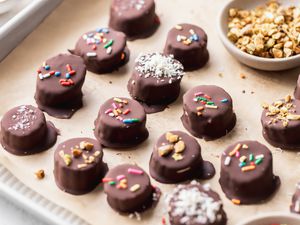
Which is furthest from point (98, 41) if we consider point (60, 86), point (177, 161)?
point (177, 161)

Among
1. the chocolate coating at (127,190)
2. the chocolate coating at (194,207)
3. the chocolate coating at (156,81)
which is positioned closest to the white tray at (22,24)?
the chocolate coating at (156,81)

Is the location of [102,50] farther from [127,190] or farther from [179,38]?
[127,190]

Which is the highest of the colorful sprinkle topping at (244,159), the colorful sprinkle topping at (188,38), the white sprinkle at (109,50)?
the white sprinkle at (109,50)

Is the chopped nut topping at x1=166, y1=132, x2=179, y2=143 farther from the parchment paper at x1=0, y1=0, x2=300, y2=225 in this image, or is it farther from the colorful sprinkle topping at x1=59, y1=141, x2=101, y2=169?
the colorful sprinkle topping at x1=59, y1=141, x2=101, y2=169

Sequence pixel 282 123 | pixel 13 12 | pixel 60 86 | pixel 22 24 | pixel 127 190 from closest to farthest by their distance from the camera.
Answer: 1. pixel 127 190
2. pixel 282 123
3. pixel 60 86
4. pixel 22 24
5. pixel 13 12

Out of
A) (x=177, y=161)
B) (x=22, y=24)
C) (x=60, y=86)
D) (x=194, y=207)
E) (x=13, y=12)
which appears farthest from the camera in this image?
(x=13, y=12)

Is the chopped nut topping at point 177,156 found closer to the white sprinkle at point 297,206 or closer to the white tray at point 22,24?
the white sprinkle at point 297,206

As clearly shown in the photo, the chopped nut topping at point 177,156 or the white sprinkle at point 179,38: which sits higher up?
the white sprinkle at point 179,38

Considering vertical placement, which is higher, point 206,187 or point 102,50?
point 102,50
